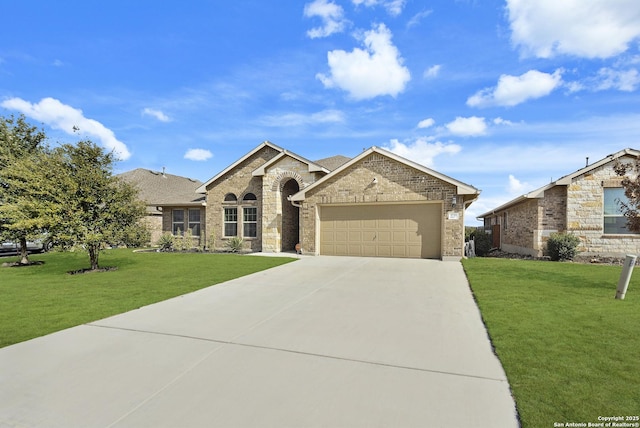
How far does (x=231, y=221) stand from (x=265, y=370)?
54.9 ft

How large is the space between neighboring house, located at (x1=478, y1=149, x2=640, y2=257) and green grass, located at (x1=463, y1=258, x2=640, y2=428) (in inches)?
257

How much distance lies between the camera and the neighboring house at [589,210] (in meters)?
13.4

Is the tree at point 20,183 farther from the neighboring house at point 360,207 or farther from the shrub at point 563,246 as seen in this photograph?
the shrub at point 563,246

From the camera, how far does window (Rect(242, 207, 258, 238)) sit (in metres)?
18.8

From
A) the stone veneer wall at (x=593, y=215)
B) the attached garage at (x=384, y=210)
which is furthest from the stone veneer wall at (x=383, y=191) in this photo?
the stone veneer wall at (x=593, y=215)

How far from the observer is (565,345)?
408cm

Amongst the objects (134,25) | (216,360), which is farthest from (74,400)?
(134,25)

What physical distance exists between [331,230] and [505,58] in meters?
9.71

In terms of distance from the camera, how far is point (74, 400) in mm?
2965

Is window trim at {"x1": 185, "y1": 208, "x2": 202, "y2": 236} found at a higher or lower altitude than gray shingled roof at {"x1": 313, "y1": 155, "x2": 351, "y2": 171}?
lower

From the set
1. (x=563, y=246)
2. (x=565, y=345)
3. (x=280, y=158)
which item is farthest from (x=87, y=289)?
(x=563, y=246)

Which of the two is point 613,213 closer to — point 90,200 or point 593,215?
point 593,215

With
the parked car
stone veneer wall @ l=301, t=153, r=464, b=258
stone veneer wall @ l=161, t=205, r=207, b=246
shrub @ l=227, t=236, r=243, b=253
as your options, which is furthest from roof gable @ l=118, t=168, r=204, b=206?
stone veneer wall @ l=301, t=153, r=464, b=258

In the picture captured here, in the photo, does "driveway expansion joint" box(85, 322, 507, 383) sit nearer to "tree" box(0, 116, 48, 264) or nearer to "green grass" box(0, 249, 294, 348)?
"green grass" box(0, 249, 294, 348)
